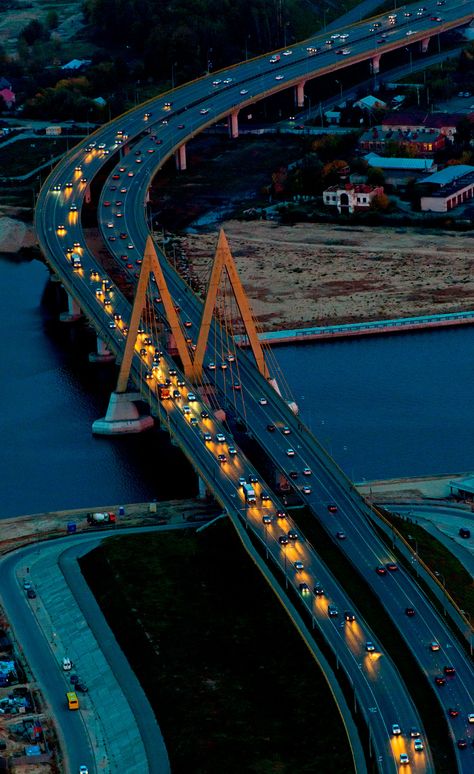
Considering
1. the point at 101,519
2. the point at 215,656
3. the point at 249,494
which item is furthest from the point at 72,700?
the point at 101,519

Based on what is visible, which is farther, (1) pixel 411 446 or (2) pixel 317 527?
(1) pixel 411 446

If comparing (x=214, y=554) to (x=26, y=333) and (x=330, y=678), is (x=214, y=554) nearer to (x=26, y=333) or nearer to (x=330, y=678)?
(x=330, y=678)

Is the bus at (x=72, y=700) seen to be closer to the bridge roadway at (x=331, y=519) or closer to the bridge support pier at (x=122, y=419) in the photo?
the bridge roadway at (x=331, y=519)

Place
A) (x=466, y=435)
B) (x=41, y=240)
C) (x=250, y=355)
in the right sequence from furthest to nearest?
(x=41, y=240) < (x=250, y=355) < (x=466, y=435)

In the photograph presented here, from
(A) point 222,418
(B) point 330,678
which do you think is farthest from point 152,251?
(B) point 330,678

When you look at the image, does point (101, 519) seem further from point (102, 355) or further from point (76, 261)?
point (76, 261)

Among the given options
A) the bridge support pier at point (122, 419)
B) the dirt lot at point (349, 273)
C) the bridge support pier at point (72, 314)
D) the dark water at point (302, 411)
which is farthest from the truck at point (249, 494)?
the bridge support pier at point (72, 314)
